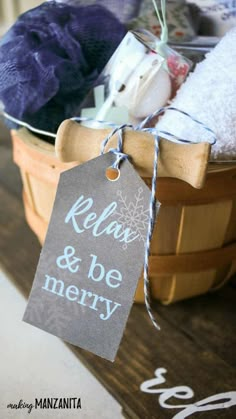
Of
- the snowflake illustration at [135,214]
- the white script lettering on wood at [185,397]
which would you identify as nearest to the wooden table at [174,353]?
the white script lettering on wood at [185,397]

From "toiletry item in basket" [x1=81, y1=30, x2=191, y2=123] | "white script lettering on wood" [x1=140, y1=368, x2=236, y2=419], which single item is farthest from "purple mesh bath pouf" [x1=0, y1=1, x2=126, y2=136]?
"white script lettering on wood" [x1=140, y1=368, x2=236, y2=419]

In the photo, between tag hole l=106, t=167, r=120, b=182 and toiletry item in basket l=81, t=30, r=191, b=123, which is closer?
tag hole l=106, t=167, r=120, b=182

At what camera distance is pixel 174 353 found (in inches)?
19.0

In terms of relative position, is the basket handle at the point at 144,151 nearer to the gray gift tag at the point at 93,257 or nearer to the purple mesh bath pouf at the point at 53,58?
the gray gift tag at the point at 93,257

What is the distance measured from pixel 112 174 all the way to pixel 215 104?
0.13m

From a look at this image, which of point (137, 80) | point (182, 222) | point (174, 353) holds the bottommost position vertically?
point (174, 353)

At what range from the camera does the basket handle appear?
339 mm

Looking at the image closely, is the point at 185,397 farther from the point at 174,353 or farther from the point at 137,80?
the point at 137,80

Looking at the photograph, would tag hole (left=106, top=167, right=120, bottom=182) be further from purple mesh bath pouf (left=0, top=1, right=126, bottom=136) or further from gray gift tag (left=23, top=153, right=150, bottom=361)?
purple mesh bath pouf (left=0, top=1, right=126, bottom=136)

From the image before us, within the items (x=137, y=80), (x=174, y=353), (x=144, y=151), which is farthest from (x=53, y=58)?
(x=174, y=353)

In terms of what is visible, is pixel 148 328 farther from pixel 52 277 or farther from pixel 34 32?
pixel 34 32

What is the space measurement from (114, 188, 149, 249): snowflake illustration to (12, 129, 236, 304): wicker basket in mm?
66

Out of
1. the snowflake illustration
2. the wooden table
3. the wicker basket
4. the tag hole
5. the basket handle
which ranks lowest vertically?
the wooden table

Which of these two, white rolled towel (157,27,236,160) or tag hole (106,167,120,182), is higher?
white rolled towel (157,27,236,160)
